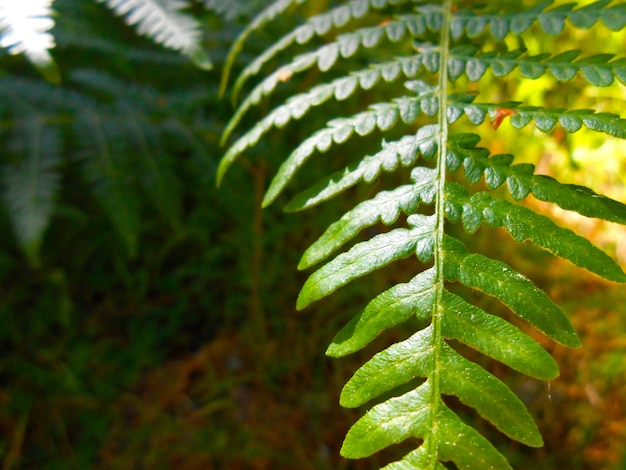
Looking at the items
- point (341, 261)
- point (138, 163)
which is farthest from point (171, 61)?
point (341, 261)

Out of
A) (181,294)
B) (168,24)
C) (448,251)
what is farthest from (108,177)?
(448,251)

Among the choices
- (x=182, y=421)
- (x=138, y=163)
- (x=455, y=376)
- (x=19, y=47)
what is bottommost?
(x=182, y=421)

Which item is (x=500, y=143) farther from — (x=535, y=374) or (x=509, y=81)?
(x=535, y=374)

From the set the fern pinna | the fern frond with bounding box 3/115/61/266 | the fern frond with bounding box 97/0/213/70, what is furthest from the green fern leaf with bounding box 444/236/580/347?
the fern frond with bounding box 3/115/61/266

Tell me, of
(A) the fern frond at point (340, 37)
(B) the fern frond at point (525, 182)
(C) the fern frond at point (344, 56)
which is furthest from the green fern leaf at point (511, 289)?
(A) the fern frond at point (340, 37)

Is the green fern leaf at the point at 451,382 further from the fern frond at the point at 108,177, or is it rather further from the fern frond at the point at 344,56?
the fern frond at the point at 108,177

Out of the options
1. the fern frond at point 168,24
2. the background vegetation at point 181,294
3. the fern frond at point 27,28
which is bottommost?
the background vegetation at point 181,294

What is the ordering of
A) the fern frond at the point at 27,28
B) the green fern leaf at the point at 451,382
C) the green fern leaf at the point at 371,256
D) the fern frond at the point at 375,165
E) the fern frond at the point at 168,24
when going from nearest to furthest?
the green fern leaf at the point at 451,382 → the green fern leaf at the point at 371,256 → the fern frond at the point at 375,165 → the fern frond at the point at 27,28 → the fern frond at the point at 168,24
